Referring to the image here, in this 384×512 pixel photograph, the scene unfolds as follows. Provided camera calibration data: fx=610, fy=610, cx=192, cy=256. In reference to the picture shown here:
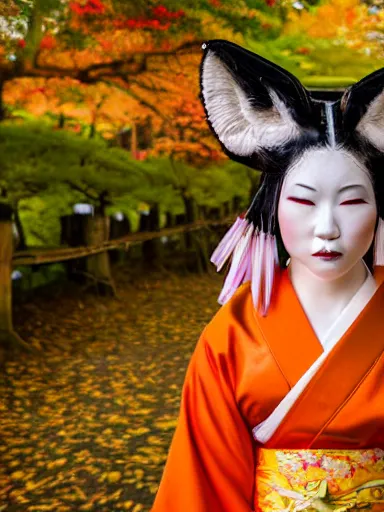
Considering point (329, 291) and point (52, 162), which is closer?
point (329, 291)

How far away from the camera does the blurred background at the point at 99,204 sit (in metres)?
4.83

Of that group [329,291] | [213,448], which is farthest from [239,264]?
[213,448]

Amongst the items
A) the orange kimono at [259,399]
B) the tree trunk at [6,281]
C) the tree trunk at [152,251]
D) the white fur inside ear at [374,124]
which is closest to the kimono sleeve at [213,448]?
the orange kimono at [259,399]

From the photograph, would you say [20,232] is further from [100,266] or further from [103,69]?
[103,69]

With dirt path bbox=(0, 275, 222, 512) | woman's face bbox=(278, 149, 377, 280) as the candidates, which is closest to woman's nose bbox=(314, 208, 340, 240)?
woman's face bbox=(278, 149, 377, 280)

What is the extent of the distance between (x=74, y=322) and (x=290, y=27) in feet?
18.2

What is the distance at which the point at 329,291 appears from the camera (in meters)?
1.86

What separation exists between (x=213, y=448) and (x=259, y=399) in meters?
0.22

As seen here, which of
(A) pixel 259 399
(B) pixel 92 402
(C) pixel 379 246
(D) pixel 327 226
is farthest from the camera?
(B) pixel 92 402

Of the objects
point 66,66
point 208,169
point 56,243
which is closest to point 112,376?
point 66,66

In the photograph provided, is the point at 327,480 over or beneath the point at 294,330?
beneath

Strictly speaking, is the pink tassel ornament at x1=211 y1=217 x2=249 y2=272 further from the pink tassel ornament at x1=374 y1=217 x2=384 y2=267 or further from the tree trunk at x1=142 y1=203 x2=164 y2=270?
the tree trunk at x1=142 y1=203 x2=164 y2=270

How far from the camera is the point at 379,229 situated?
188 centimetres

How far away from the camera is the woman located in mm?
1722
